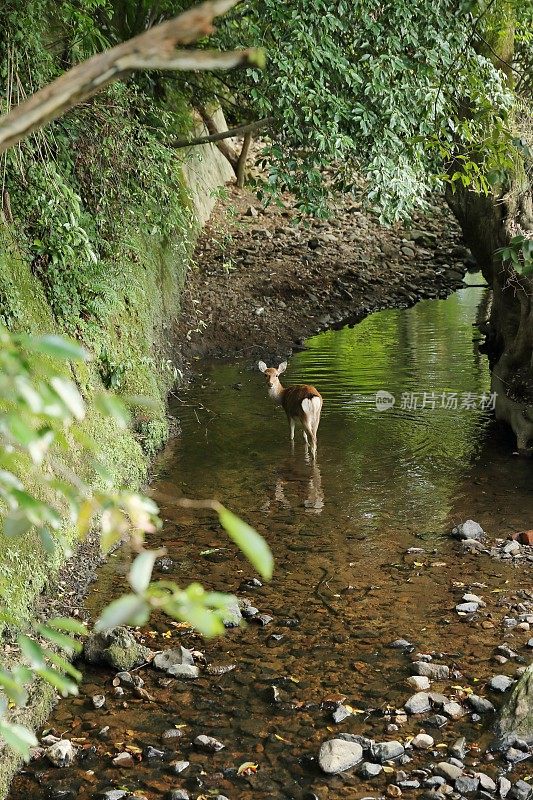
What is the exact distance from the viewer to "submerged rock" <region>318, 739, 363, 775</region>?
4926mm

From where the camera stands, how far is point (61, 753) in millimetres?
5047

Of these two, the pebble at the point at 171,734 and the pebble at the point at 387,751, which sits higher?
the pebble at the point at 171,734

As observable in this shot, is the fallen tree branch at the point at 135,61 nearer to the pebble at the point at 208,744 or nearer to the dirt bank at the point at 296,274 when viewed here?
the pebble at the point at 208,744

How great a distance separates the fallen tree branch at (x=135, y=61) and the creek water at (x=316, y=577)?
12.6 ft

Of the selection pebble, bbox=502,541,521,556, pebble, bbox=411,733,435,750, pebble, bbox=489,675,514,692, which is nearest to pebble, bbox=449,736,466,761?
pebble, bbox=411,733,435,750

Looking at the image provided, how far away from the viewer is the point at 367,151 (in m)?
11.0

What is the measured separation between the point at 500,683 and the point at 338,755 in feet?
4.40

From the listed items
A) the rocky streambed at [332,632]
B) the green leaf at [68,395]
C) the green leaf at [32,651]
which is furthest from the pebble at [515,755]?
the green leaf at [68,395]

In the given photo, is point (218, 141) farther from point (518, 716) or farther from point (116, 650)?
point (518, 716)

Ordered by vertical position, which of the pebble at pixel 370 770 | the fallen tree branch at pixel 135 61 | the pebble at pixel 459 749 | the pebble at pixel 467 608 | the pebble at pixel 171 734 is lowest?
the pebble at pixel 467 608

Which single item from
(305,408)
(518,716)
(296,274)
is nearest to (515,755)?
(518,716)

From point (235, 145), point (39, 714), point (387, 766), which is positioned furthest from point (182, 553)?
point (235, 145)

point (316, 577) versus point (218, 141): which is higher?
point (218, 141)

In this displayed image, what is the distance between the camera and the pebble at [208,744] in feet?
16.9
